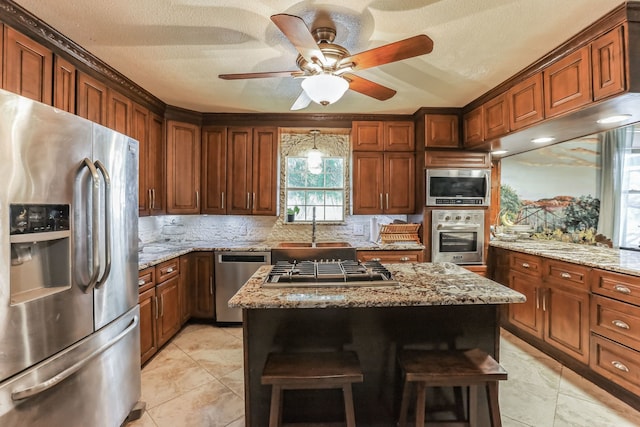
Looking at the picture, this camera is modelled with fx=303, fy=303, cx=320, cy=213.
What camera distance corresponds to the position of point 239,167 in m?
3.71

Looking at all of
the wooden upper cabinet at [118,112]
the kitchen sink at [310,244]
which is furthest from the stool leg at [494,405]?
the wooden upper cabinet at [118,112]

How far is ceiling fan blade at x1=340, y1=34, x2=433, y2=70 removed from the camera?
1.48 m

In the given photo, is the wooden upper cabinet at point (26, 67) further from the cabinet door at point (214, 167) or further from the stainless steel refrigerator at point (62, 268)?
the cabinet door at point (214, 167)

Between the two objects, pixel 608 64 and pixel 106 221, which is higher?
pixel 608 64

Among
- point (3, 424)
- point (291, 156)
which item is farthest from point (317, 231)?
point (3, 424)

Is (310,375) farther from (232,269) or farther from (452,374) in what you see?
(232,269)

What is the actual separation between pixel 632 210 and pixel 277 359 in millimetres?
4096

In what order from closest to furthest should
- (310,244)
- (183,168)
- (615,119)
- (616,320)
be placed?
(616,320) → (615,119) → (183,168) → (310,244)

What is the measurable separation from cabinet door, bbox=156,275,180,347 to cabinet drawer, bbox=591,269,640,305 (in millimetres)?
3537

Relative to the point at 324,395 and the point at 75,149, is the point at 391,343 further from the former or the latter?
the point at 75,149

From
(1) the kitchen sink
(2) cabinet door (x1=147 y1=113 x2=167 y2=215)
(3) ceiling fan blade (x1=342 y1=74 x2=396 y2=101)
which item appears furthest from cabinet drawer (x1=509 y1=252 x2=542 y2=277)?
(2) cabinet door (x1=147 y1=113 x2=167 y2=215)

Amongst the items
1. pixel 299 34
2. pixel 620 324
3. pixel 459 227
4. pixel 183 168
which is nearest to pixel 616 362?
pixel 620 324

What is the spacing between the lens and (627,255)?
264 cm

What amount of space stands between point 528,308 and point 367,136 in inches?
97.6
